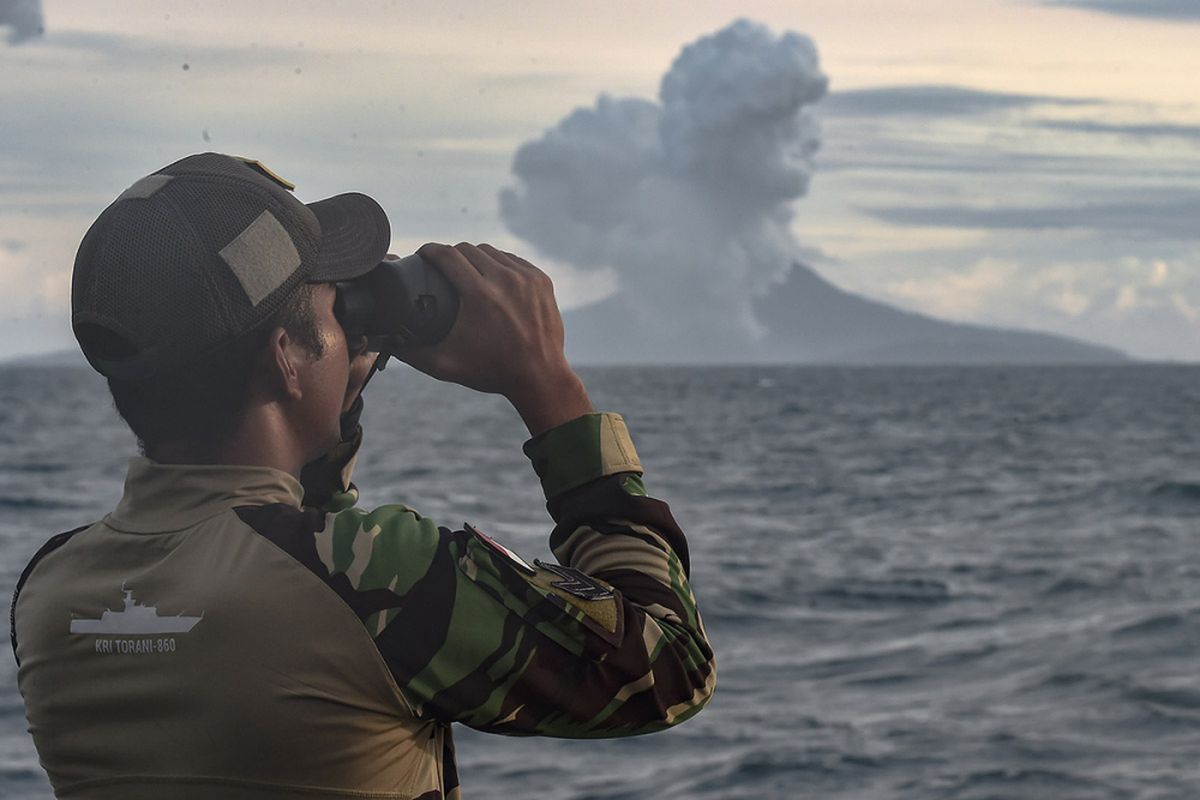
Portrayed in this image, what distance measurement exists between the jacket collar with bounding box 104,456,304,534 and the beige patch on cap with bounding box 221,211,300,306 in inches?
10.1

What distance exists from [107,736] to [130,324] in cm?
59

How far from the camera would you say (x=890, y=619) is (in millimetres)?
17266

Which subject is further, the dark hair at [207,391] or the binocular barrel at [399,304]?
the binocular barrel at [399,304]

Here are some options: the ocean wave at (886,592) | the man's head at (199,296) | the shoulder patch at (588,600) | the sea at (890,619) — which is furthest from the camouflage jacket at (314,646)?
the ocean wave at (886,592)

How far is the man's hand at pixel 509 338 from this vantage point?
7.52ft

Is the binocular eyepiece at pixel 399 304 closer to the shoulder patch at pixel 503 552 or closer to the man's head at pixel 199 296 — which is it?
the man's head at pixel 199 296

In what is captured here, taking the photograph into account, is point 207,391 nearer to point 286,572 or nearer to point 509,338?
point 286,572

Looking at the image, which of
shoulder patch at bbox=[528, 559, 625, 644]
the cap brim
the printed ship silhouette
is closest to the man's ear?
the cap brim

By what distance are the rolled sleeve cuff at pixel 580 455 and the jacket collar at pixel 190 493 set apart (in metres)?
0.39

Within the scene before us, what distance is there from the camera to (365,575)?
78.4 inches

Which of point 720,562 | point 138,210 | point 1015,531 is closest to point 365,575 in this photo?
point 138,210

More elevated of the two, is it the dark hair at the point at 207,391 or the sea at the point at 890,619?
the dark hair at the point at 207,391

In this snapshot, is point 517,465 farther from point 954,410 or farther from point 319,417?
point 954,410

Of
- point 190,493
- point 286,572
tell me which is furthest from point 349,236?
point 286,572
